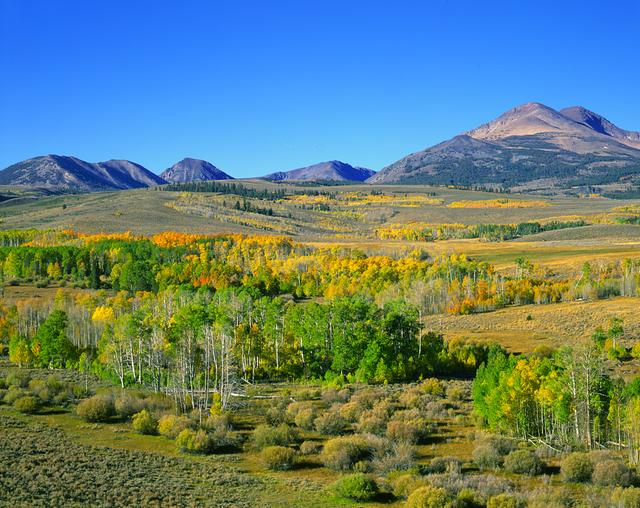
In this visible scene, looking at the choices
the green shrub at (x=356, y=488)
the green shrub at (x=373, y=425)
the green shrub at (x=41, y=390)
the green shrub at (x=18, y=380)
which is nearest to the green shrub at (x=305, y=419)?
the green shrub at (x=373, y=425)

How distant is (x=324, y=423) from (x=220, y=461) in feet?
27.8

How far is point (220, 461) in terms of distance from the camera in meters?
36.6

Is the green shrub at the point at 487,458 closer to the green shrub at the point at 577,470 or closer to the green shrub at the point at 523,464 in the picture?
the green shrub at the point at 523,464

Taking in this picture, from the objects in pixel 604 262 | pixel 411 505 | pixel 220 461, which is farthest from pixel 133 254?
pixel 411 505

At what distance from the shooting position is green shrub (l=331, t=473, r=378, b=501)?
29547mm

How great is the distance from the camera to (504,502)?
88.9 feet

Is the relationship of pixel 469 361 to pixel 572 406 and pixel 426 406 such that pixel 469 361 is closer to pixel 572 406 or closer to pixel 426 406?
pixel 426 406

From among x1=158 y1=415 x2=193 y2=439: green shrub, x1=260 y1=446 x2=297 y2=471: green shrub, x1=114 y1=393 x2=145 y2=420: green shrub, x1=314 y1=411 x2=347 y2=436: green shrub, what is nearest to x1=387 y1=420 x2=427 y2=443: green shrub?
x1=314 y1=411 x2=347 y2=436: green shrub

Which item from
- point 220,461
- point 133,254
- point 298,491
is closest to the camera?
point 298,491

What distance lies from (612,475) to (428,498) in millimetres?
10391

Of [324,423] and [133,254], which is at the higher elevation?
[133,254]

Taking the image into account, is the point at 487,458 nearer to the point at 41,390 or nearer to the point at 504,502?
the point at 504,502

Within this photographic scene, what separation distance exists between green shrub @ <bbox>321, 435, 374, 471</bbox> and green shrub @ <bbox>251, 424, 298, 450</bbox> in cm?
289

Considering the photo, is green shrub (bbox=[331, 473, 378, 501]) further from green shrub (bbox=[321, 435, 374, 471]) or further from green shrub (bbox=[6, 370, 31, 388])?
green shrub (bbox=[6, 370, 31, 388])
